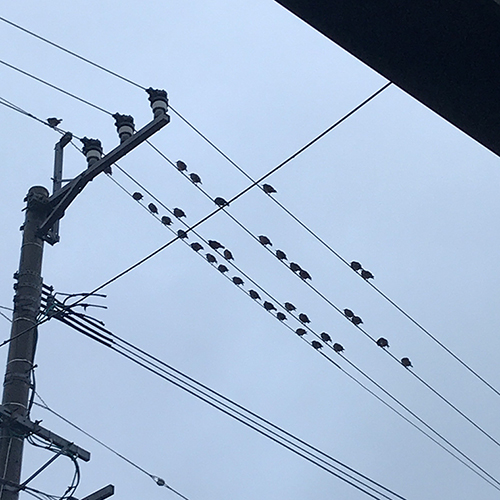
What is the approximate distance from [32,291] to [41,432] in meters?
1.56

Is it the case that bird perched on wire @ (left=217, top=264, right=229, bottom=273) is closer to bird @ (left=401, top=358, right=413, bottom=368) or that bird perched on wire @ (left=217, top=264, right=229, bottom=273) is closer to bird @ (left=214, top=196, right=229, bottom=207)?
bird @ (left=214, top=196, right=229, bottom=207)

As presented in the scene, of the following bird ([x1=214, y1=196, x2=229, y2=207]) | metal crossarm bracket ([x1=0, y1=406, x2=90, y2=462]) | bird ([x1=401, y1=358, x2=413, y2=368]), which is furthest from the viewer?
bird ([x1=401, y1=358, x2=413, y2=368])

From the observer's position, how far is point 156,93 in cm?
994

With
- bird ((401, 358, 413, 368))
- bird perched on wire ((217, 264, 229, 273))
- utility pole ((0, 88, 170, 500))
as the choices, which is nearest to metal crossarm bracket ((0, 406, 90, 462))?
utility pole ((0, 88, 170, 500))

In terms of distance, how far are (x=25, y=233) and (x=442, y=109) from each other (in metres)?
7.34

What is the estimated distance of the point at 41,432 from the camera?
862 centimetres

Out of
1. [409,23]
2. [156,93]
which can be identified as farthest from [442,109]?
[156,93]

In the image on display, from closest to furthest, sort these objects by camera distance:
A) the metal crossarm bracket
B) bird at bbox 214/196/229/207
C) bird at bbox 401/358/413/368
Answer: the metal crossarm bracket
bird at bbox 214/196/229/207
bird at bbox 401/358/413/368

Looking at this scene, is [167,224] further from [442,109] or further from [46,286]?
[442,109]

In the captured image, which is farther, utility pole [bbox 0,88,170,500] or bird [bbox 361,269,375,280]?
bird [bbox 361,269,375,280]

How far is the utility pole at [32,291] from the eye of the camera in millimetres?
8445

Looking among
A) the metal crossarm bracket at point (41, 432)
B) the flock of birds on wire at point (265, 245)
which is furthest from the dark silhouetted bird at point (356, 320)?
the metal crossarm bracket at point (41, 432)

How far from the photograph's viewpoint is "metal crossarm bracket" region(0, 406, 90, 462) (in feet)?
27.6

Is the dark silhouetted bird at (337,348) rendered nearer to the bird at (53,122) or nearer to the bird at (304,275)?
the bird at (304,275)
